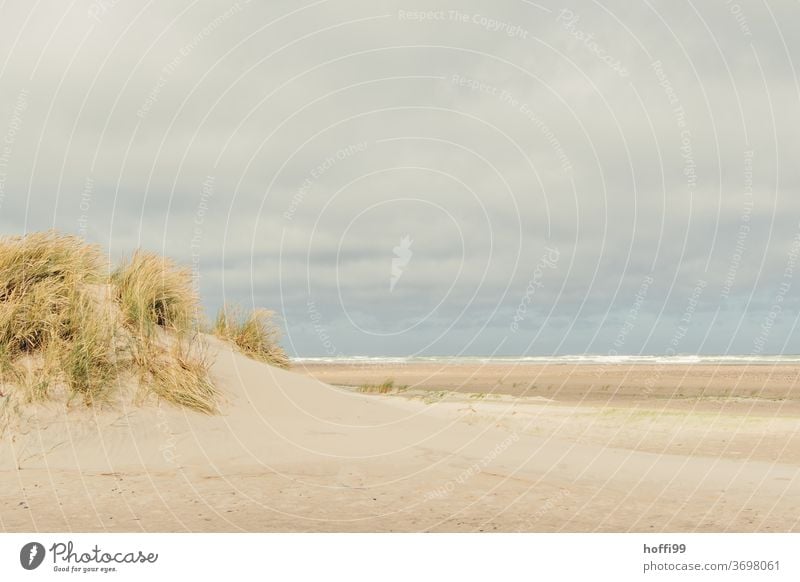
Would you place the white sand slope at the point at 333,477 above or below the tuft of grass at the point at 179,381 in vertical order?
below

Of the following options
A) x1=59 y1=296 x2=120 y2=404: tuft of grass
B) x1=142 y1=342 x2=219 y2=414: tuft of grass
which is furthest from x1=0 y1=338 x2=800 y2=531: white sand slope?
x1=59 y1=296 x2=120 y2=404: tuft of grass

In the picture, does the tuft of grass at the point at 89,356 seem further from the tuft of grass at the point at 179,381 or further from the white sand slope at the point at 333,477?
the tuft of grass at the point at 179,381

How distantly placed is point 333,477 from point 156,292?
5594mm

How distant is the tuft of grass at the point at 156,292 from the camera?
11.7m

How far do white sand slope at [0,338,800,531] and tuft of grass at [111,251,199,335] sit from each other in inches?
44.5

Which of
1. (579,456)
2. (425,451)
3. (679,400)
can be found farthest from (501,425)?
(679,400)

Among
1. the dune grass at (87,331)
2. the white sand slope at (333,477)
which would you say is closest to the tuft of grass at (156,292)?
the dune grass at (87,331)

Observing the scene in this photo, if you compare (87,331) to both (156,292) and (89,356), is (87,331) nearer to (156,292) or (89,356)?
(89,356)

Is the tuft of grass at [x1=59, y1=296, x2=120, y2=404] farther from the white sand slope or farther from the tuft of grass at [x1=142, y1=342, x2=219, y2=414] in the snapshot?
the tuft of grass at [x1=142, y1=342, x2=219, y2=414]

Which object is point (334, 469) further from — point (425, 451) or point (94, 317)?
point (94, 317)

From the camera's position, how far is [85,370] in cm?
997

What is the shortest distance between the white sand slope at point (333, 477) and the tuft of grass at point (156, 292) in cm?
113

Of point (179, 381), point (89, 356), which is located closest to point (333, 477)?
point (179, 381)

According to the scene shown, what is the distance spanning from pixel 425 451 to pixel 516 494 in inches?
90.8
